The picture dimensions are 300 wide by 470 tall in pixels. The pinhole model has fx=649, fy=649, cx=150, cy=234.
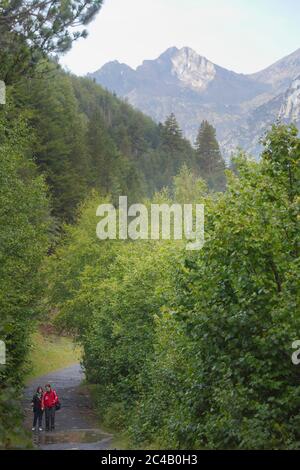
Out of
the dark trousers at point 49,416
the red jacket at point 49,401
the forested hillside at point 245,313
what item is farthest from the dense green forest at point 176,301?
the dark trousers at point 49,416

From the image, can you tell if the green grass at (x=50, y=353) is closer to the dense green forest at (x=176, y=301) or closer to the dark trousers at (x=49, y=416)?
the dense green forest at (x=176, y=301)

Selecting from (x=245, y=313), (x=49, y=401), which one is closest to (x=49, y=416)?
(x=49, y=401)

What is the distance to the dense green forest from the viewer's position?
12141 mm

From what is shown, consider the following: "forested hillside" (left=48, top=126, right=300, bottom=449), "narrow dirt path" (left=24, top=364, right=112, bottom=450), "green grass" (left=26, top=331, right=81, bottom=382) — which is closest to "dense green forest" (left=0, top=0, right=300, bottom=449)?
"forested hillside" (left=48, top=126, right=300, bottom=449)

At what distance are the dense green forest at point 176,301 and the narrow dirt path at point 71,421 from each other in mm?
1107

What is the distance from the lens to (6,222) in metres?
25.2

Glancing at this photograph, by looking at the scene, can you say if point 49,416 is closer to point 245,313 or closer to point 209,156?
point 245,313

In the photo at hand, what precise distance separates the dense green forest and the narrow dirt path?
1.11 m

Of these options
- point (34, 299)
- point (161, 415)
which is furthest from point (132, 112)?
point (161, 415)

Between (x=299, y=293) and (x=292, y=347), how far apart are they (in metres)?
1.00

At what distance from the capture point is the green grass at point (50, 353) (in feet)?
175

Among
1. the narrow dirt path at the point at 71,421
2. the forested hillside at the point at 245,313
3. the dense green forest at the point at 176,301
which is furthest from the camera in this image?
the narrow dirt path at the point at 71,421

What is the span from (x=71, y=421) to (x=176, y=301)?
16.9 m

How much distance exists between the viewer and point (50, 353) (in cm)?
5738
